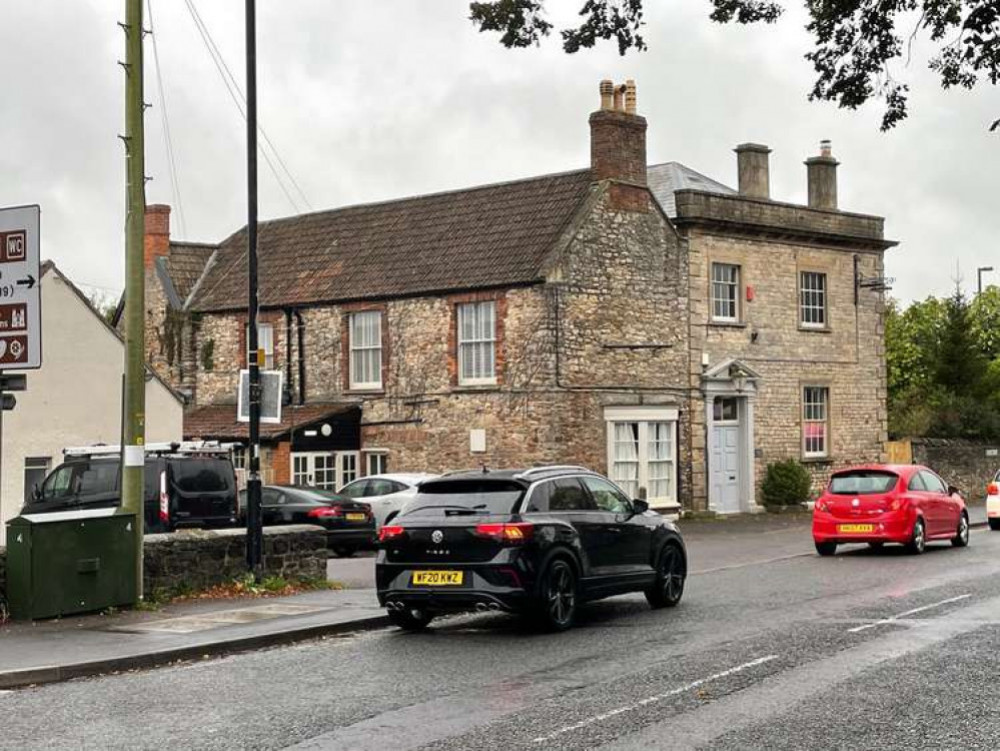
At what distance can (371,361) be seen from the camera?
3594 cm

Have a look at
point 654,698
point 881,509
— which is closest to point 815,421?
point 881,509

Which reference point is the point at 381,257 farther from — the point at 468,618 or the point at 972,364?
the point at 972,364

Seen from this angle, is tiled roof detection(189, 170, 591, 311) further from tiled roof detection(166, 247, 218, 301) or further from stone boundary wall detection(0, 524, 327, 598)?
stone boundary wall detection(0, 524, 327, 598)

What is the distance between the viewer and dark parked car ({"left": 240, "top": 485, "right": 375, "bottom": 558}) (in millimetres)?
26203

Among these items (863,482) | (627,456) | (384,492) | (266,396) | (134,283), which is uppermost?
(134,283)

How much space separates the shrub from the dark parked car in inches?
548

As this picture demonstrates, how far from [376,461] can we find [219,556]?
1787 centimetres

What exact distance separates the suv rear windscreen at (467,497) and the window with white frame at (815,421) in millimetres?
25175

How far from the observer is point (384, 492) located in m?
29.1

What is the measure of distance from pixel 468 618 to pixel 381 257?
21.6 metres

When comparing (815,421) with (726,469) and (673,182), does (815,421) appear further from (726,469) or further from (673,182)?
(673,182)

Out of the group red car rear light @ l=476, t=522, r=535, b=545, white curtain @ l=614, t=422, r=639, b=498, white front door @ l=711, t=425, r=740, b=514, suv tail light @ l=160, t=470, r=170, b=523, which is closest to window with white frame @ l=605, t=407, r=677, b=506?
white curtain @ l=614, t=422, r=639, b=498

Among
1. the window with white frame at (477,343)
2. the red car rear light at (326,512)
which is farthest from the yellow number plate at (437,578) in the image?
the window with white frame at (477,343)

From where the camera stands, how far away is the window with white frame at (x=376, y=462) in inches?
1396
